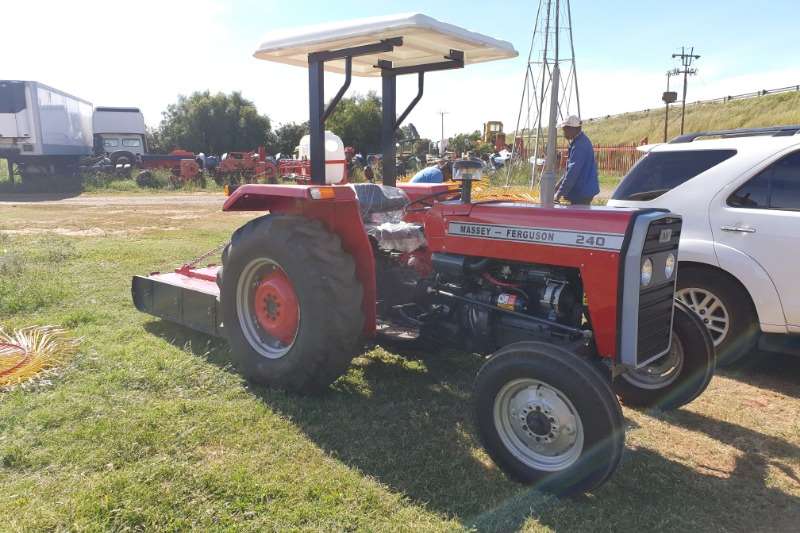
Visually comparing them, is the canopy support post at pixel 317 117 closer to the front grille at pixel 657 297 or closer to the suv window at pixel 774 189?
the front grille at pixel 657 297

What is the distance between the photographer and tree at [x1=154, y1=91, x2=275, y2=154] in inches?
1421

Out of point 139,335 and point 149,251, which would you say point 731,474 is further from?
point 149,251

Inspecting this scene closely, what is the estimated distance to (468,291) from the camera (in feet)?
Answer: 10.8

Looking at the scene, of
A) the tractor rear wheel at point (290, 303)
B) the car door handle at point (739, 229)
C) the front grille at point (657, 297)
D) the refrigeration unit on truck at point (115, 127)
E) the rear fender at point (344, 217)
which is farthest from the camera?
the refrigeration unit on truck at point (115, 127)

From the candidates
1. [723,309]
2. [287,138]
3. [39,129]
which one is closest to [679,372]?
[723,309]

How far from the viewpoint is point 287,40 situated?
3547 millimetres

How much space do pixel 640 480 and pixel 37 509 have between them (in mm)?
2689

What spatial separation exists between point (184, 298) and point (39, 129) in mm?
18010

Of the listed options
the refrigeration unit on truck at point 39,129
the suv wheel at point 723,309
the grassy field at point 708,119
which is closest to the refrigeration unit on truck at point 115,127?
the refrigeration unit on truck at point 39,129

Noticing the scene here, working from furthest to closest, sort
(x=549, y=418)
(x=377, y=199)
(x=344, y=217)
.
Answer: (x=377, y=199), (x=344, y=217), (x=549, y=418)

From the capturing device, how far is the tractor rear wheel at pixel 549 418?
2484 mm

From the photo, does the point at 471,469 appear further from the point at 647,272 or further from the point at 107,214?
the point at 107,214

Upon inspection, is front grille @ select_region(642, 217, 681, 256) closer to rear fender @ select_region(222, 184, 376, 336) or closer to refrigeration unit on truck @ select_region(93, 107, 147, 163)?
rear fender @ select_region(222, 184, 376, 336)

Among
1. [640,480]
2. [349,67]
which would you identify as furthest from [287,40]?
[640,480]
